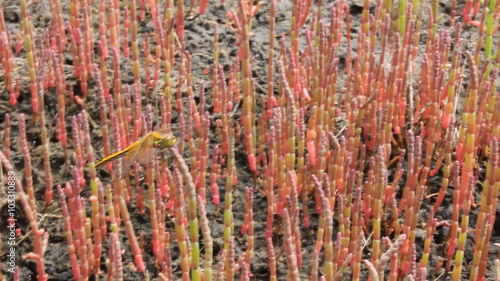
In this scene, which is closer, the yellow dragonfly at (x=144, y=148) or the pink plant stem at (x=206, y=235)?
the pink plant stem at (x=206, y=235)

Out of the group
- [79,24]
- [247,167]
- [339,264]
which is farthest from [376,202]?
[79,24]

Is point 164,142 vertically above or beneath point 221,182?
above

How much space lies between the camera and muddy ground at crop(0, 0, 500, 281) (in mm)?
1810

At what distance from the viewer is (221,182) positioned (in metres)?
2.08

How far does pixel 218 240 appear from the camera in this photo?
1.88m

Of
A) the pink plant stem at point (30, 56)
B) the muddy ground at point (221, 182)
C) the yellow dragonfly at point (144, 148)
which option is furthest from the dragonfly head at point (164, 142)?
the pink plant stem at point (30, 56)

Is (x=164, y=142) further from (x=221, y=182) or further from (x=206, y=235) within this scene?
(x=206, y=235)

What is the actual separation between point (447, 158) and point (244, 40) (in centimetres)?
66

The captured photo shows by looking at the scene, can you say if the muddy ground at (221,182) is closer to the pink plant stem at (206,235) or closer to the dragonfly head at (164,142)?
the dragonfly head at (164,142)

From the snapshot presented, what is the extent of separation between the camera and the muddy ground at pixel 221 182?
1.81 m

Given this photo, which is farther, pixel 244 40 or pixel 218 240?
pixel 218 240

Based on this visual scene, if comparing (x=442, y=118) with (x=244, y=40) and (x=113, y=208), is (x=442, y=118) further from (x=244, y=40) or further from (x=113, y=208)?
(x=113, y=208)

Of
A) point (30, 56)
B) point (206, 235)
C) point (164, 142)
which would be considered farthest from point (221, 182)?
point (206, 235)

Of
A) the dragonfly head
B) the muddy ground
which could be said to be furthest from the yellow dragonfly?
the muddy ground
